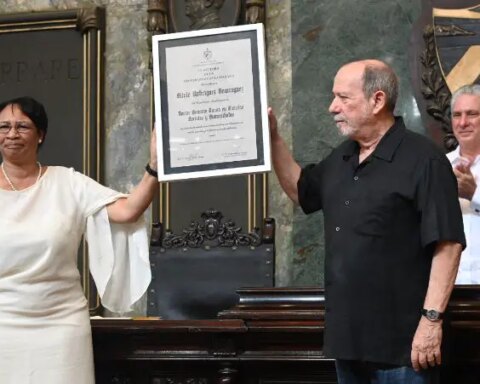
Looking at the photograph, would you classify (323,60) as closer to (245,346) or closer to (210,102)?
(210,102)

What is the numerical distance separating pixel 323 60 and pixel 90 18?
1651 millimetres

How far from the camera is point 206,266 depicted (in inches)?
256

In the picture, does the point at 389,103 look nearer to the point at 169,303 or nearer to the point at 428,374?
the point at 428,374

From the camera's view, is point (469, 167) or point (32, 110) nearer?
point (32, 110)

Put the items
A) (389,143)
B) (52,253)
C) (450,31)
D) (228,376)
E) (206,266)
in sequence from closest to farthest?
1. (389,143)
2. (52,253)
3. (228,376)
4. (450,31)
5. (206,266)

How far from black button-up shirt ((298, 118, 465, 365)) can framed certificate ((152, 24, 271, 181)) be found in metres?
0.71

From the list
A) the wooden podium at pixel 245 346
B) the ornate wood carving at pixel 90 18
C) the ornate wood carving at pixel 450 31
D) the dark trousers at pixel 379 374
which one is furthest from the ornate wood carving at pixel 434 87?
the dark trousers at pixel 379 374

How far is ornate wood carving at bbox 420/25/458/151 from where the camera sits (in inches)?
248

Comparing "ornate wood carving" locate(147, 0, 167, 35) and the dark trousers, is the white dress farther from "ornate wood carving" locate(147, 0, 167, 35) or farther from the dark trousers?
"ornate wood carving" locate(147, 0, 167, 35)

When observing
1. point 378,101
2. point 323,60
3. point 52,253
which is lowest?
point 52,253

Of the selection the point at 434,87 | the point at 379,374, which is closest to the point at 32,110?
the point at 379,374

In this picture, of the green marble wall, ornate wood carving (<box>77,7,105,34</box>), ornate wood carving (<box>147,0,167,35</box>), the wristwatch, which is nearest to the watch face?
the wristwatch

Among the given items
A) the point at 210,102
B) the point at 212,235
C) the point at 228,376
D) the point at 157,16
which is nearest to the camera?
the point at 228,376

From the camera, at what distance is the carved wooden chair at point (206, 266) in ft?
20.9
